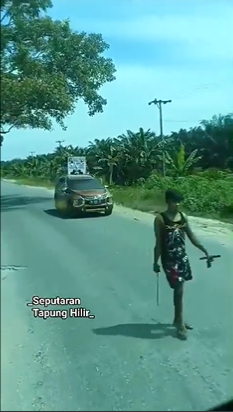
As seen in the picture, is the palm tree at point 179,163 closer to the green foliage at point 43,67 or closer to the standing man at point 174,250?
the standing man at point 174,250

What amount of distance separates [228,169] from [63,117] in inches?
39.5

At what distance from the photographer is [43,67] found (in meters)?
2.78

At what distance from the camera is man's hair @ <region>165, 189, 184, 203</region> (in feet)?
9.68

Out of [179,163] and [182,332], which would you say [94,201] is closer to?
[179,163]

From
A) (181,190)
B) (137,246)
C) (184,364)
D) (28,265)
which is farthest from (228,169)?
(28,265)

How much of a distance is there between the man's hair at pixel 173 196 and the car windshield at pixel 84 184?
0.28 metres

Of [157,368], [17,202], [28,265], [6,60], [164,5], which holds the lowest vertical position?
[157,368]

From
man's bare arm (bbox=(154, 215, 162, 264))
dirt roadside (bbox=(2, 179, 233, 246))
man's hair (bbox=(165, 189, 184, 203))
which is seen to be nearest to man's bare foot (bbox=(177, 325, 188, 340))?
man's bare arm (bbox=(154, 215, 162, 264))

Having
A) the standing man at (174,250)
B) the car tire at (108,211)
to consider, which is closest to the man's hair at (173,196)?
the standing man at (174,250)

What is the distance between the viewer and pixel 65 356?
9.11 feet

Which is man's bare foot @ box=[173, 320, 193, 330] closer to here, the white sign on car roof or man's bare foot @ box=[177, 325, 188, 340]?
man's bare foot @ box=[177, 325, 188, 340]

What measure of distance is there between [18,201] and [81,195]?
28 cm

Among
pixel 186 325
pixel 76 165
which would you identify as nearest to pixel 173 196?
pixel 76 165

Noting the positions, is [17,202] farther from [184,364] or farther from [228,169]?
[228,169]
